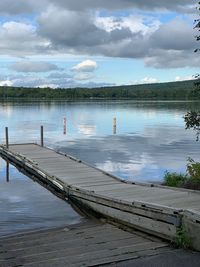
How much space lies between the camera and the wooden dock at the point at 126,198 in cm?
754

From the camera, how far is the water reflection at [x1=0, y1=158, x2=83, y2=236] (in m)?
11.5

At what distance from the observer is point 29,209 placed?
1340cm

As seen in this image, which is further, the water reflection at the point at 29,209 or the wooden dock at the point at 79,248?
the water reflection at the point at 29,209

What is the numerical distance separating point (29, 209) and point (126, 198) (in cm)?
414

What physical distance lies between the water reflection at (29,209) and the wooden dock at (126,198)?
47 cm

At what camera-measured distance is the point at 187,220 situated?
715cm

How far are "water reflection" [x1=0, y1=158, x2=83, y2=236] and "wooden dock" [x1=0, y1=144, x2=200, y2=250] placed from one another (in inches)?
18.7

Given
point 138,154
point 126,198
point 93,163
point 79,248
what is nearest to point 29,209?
point 126,198

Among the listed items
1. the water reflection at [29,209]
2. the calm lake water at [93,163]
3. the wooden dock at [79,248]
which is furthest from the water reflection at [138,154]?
the wooden dock at [79,248]

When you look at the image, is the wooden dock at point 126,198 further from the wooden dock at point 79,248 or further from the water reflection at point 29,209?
the water reflection at point 29,209

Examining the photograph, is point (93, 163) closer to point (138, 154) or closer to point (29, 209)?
point (138, 154)

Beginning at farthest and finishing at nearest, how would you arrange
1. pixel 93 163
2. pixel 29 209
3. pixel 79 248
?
1. pixel 93 163
2. pixel 29 209
3. pixel 79 248

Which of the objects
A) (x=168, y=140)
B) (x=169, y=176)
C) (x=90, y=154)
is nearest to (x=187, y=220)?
(x=169, y=176)

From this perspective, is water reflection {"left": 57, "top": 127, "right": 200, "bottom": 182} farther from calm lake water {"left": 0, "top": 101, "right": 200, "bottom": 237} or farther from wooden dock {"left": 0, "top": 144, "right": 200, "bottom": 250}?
wooden dock {"left": 0, "top": 144, "right": 200, "bottom": 250}
